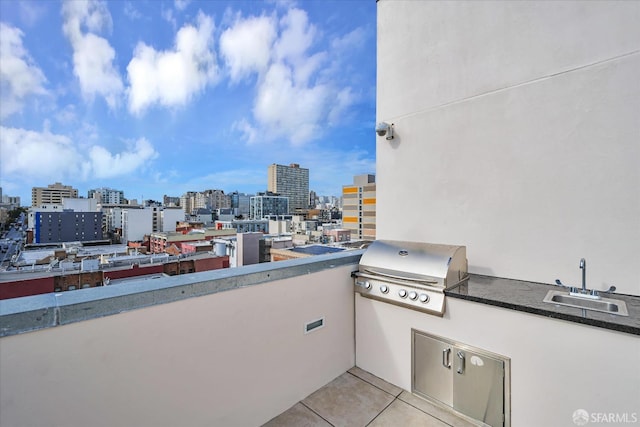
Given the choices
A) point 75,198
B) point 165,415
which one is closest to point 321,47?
point 165,415

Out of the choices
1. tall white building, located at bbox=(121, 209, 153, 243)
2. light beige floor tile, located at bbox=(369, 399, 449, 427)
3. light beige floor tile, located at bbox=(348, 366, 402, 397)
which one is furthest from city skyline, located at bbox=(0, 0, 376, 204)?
tall white building, located at bbox=(121, 209, 153, 243)

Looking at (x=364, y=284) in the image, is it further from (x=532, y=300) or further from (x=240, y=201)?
(x=240, y=201)

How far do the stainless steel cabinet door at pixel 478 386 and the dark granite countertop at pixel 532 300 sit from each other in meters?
0.36

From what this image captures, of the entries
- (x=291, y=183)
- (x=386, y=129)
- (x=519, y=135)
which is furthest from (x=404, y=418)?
(x=291, y=183)

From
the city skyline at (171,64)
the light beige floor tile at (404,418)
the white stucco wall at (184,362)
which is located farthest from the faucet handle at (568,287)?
the city skyline at (171,64)

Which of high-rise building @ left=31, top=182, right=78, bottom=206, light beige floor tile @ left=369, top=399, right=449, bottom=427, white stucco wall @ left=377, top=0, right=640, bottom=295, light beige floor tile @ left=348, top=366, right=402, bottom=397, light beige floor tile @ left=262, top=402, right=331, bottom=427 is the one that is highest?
high-rise building @ left=31, top=182, right=78, bottom=206

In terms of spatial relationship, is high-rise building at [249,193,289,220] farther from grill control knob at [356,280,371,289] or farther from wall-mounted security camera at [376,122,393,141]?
grill control knob at [356,280,371,289]

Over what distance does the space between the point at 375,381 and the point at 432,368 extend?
50cm

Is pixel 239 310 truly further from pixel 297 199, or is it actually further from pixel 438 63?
pixel 297 199

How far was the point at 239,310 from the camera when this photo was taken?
1414 millimetres

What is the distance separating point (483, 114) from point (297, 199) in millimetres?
50865

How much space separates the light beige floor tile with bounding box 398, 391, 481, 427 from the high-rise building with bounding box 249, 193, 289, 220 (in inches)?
1675

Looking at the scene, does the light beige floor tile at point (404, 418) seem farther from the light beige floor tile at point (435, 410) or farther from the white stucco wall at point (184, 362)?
the white stucco wall at point (184, 362)

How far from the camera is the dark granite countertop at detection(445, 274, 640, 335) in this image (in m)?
1.14
